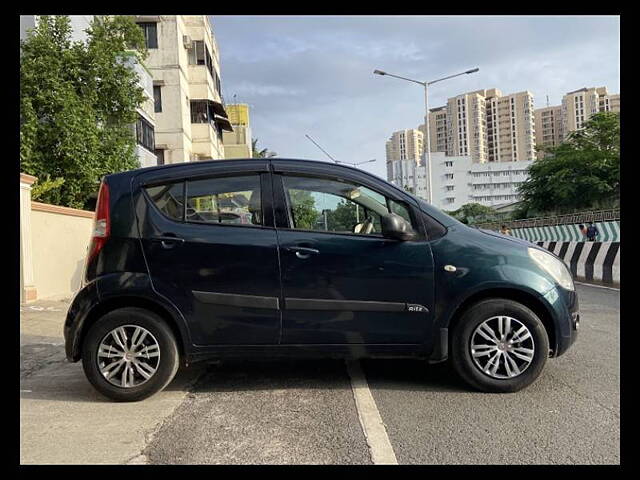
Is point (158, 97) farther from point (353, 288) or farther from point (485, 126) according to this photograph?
point (485, 126)

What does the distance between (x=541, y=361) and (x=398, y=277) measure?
4.37ft

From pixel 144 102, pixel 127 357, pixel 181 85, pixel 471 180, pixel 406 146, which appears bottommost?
pixel 127 357

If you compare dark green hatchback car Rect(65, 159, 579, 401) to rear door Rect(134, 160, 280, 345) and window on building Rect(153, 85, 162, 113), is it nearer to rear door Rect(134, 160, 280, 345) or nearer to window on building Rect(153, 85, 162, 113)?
rear door Rect(134, 160, 280, 345)

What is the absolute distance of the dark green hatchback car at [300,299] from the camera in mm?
4375

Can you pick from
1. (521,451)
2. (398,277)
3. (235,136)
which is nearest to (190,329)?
(398,277)

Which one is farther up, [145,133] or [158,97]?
[158,97]

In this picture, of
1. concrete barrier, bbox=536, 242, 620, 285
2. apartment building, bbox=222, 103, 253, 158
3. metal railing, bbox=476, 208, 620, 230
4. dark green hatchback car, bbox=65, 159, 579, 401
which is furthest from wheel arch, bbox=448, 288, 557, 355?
apartment building, bbox=222, 103, 253, 158

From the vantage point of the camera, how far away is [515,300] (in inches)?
177

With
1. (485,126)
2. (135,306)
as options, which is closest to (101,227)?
(135,306)

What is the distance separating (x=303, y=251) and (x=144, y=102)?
54.1 ft

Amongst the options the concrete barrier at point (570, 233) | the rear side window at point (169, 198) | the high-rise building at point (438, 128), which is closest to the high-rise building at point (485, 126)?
the high-rise building at point (438, 128)

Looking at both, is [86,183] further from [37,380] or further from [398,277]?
[398,277]

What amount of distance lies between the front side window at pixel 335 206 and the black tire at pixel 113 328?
1.40 m

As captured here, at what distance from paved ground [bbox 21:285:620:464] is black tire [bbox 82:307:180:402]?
0.44 ft
